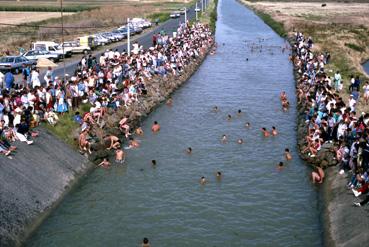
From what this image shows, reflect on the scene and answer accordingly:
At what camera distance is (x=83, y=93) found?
117 feet

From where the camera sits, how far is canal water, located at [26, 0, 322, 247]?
23719mm

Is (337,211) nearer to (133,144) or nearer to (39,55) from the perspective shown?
(133,144)

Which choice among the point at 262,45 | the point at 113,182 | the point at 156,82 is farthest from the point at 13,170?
the point at 262,45

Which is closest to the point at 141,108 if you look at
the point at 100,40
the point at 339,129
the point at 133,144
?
the point at 133,144

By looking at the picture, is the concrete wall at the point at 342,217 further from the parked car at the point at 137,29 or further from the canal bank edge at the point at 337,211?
the parked car at the point at 137,29

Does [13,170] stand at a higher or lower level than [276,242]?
higher

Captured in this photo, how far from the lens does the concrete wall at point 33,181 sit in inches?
902

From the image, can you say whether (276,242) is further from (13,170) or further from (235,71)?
(235,71)

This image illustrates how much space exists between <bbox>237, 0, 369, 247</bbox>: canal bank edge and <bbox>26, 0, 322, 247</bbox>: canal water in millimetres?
746

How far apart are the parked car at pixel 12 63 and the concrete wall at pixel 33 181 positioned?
1648 centimetres

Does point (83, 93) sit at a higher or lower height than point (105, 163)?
higher

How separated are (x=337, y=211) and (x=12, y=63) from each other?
106 feet

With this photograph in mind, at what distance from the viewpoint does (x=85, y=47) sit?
6059cm

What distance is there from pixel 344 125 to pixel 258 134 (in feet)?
33.7
